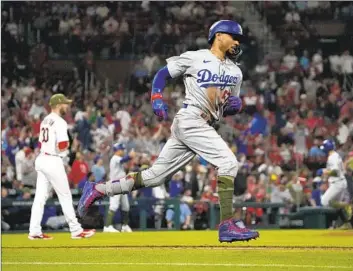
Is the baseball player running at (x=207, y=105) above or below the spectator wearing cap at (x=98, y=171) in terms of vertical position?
above

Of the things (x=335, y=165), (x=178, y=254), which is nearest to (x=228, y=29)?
(x=178, y=254)

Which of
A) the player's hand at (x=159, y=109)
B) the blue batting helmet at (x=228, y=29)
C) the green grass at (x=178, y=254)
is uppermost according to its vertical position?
the blue batting helmet at (x=228, y=29)

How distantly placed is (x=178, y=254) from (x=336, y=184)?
8.86 meters

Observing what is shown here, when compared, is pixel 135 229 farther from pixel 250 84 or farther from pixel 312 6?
pixel 312 6

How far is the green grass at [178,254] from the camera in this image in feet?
34.2

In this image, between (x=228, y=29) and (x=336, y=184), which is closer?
(x=228, y=29)

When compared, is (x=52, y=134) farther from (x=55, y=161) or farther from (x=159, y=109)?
(x=159, y=109)

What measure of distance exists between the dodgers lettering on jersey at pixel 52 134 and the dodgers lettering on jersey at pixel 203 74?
3919 mm

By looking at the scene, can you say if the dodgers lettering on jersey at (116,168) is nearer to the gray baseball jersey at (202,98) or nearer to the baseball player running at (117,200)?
the baseball player running at (117,200)

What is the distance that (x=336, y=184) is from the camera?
20.4 m

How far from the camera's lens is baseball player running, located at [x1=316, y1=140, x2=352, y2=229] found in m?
20.1

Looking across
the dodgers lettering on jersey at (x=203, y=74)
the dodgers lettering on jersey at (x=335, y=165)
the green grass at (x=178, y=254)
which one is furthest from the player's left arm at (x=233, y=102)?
the dodgers lettering on jersey at (x=335, y=165)

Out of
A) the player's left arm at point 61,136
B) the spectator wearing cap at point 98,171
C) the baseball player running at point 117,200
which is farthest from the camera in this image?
the spectator wearing cap at point 98,171

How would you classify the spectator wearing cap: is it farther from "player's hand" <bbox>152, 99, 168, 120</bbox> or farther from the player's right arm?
"player's hand" <bbox>152, 99, 168, 120</bbox>
